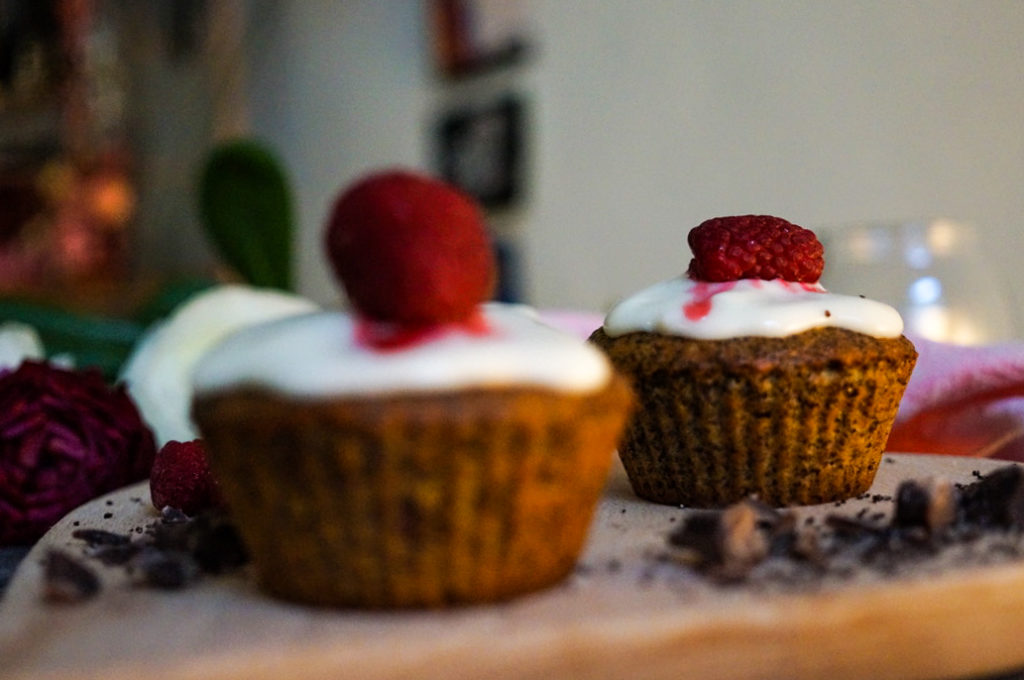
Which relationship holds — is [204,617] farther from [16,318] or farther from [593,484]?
[16,318]

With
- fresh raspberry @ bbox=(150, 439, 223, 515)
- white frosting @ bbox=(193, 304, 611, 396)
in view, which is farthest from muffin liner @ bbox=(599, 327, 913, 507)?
fresh raspberry @ bbox=(150, 439, 223, 515)

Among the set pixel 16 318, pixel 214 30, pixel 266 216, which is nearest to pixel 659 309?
pixel 266 216

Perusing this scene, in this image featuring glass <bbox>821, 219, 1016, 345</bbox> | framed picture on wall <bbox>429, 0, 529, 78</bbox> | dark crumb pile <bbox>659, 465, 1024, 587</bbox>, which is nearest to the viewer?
dark crumb pile <bbox>659, 465, 1024, 587</bbox>

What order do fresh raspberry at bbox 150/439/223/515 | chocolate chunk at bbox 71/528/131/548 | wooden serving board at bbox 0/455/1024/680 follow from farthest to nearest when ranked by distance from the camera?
fresh raspberry at bbox 150/439/223/515, chocolate chunk at bbox 71/528/131/548, wooden serving board at bbox 0/455/1024/680

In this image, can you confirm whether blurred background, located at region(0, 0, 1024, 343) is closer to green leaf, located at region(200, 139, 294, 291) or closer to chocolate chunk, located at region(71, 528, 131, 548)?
green leaf, located at region(200, 139, 294, 291)

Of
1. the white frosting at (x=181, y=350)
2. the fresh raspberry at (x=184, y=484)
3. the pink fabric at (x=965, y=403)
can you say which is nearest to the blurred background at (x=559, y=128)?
the pink fabric at (x=965, y=403)

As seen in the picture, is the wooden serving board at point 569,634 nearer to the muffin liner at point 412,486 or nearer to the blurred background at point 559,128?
the muffin liner at point 412,486

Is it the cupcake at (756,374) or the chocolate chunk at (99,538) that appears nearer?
the chocolate chunk at (99,538)

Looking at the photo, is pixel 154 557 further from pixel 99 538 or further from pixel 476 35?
pixel 476 35
